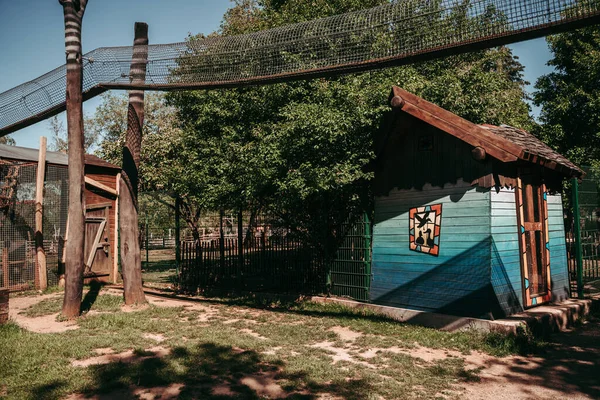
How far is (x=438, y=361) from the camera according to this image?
250 inches

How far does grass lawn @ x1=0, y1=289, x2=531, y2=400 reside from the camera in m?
5.17

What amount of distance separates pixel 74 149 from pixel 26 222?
15.9 feet

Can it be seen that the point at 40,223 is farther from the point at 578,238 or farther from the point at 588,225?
the point at 588,225

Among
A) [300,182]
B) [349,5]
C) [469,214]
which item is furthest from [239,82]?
[349,5]

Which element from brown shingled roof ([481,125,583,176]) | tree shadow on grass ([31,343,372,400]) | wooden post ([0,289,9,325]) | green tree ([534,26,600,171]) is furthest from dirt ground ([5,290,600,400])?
green tree ([534,26,600,171])

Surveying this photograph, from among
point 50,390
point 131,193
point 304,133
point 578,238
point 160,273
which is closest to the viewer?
point 50,390

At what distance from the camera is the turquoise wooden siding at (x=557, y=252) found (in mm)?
9195

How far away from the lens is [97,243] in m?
13.5

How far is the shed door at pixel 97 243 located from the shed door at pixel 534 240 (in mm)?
11384

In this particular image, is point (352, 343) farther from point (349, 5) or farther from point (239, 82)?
point (349, 5)

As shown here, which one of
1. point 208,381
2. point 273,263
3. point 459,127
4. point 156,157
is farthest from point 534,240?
point 156,157

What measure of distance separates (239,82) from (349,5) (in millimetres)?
7875

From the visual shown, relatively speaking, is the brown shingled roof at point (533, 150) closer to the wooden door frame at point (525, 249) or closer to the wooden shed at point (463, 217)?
the wooden shed at point (463, 217)

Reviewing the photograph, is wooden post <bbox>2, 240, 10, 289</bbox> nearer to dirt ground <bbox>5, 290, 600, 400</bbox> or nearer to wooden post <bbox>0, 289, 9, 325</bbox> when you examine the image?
dirt ground <bbox>5, 290, 600, 400</bbox>
